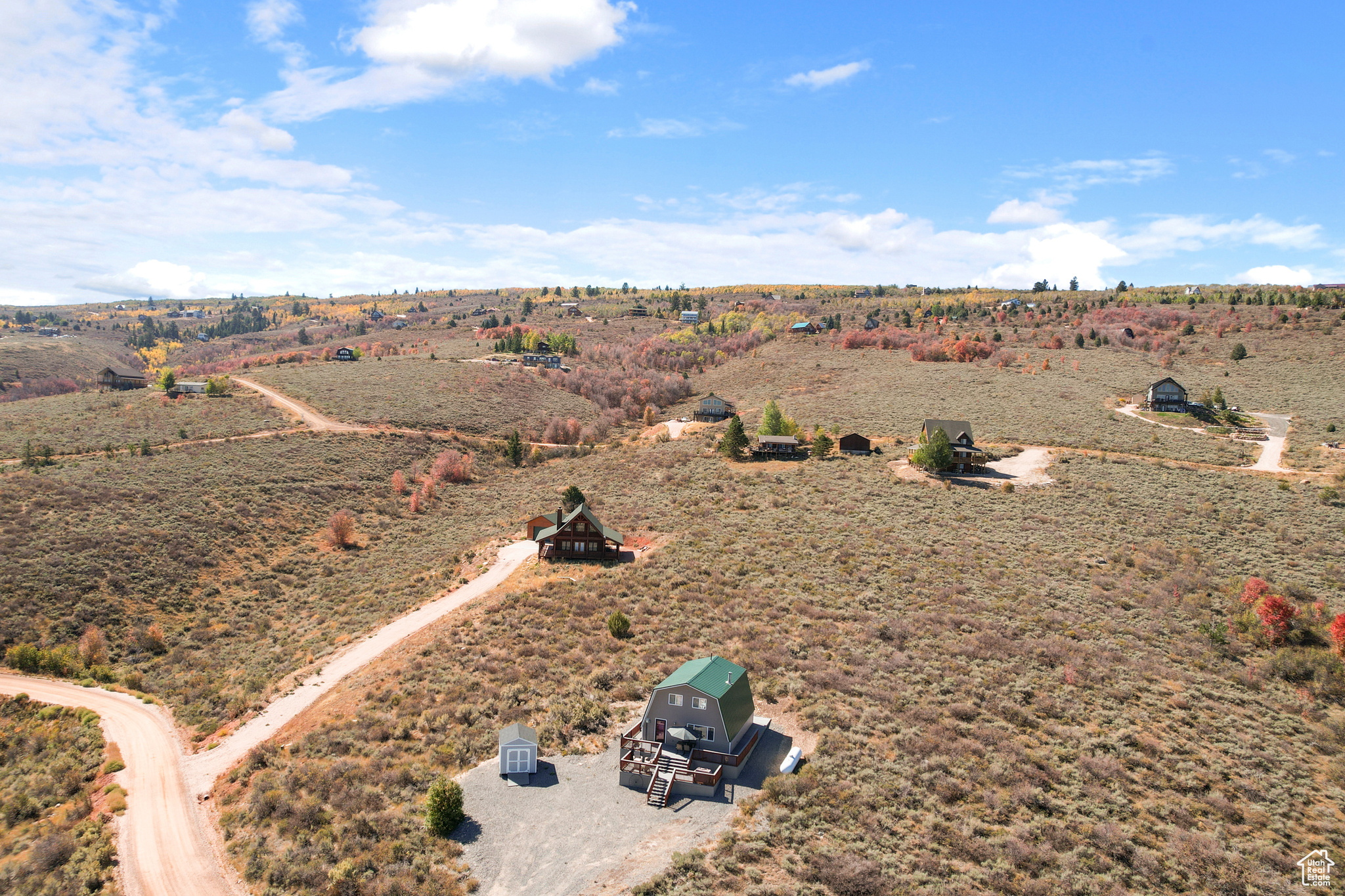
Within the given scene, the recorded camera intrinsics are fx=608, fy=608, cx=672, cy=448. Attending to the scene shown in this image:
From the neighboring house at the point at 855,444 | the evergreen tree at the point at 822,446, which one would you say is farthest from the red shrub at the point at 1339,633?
the evergreen tree at the point at 822,446

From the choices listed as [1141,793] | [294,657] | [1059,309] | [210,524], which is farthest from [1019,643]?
[1059,309]

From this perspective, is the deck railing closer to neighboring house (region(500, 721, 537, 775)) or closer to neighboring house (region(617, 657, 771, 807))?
neighboring house (region(617, 657, 771, 807))

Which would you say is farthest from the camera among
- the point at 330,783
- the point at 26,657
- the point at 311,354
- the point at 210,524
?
the point at 311,354

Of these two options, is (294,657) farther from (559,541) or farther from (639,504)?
(639,504)

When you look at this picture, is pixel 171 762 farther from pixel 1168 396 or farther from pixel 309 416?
pixel 1168 396

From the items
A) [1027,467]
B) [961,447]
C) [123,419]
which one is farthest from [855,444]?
[123,419]

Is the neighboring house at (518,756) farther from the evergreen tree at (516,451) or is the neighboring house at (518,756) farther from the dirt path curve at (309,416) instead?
the dirt path curve at (309,416)

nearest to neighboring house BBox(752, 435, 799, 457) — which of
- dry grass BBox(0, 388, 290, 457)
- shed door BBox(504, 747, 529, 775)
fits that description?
shed door BBox(504, 747, 529, 775)
